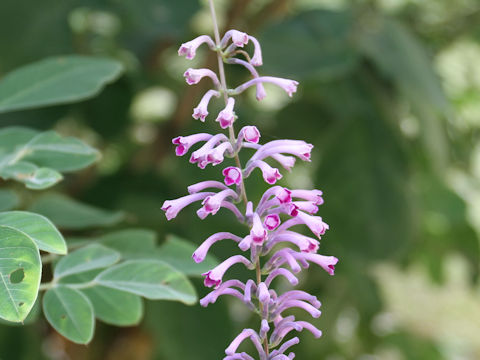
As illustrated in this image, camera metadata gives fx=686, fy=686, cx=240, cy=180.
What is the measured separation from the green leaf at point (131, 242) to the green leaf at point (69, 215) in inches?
1.6

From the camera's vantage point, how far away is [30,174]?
0.53m

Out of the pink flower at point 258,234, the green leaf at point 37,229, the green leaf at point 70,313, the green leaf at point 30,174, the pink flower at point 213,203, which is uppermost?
the green leaf at point 30,174

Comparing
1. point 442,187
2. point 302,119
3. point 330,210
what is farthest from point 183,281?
point 442,187

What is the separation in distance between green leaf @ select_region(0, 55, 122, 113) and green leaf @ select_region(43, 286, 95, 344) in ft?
0.66

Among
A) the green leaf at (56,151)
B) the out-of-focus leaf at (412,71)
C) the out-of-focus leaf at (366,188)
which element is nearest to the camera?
the green leaf at (56,151)

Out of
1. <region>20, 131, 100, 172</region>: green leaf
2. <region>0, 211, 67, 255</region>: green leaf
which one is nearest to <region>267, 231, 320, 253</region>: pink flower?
<region>0, 211, 67, 255</region>: green leaf

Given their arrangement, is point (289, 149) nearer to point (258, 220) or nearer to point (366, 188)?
point (258, 220)

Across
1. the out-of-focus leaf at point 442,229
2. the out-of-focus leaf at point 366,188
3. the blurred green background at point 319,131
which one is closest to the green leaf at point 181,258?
the blurred green background at point 319,131

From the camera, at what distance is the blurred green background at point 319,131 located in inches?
40.4

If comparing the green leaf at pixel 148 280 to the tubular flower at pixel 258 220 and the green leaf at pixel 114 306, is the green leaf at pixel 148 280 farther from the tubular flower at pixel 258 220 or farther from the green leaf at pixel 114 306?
the tubular flower at pixel 258 220

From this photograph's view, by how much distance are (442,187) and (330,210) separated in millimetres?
406

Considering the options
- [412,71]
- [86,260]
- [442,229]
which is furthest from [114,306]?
[442,229]

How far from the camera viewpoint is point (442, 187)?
4.93ft

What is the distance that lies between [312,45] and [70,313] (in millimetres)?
702
